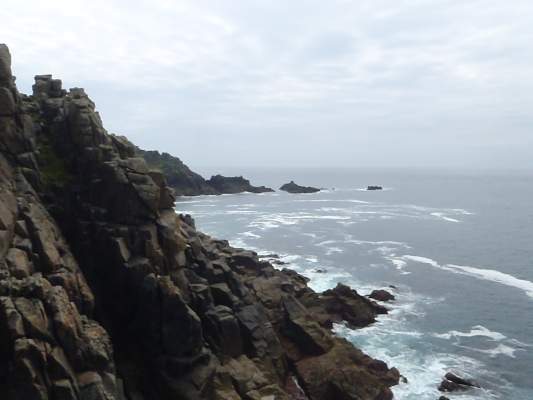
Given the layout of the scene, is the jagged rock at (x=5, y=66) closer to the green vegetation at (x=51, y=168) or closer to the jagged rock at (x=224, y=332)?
the green vegetation at (x=51, y=168)

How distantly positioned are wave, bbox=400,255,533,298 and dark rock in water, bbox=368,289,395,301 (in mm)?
21654

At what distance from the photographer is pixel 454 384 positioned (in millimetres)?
46594

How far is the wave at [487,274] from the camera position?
79.9 m

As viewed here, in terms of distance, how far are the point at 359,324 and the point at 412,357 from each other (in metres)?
8.74

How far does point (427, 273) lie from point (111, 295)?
2580 inches

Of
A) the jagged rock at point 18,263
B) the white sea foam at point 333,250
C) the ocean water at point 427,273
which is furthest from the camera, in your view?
the white sea foam at point 333,250

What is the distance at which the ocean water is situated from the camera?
2045 inches

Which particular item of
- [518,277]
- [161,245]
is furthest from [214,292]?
[518,277]

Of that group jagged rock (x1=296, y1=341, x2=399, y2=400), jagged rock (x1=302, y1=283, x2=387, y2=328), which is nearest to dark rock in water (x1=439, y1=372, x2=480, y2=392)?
jagged rock (x1=296, y1=341, x2=399, y2=400)

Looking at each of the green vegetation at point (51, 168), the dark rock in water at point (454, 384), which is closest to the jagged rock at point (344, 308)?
the dark rock in water at point (454, 384)

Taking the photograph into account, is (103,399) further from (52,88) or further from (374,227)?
(374,227)

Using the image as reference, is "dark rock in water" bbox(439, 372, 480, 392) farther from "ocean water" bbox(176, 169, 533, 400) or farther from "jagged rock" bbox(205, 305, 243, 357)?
"jagged rock" bbox(205, 305, 243, 357)

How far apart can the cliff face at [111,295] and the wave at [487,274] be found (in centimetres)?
4344

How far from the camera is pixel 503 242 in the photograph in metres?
115
